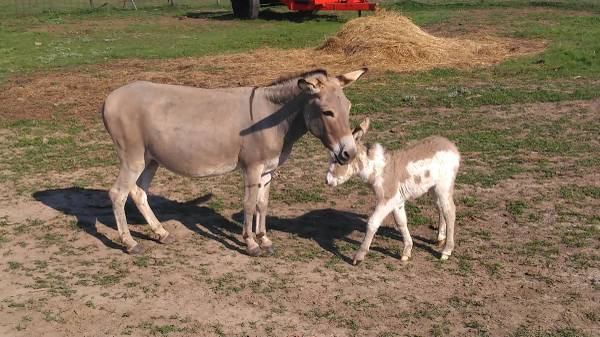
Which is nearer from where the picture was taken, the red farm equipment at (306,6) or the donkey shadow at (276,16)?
the red farm equipment at (306,6)

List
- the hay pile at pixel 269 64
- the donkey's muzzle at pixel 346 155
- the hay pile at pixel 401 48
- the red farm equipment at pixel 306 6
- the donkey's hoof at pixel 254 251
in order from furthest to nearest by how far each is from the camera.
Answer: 1. the red farm equipment at pixel 306 6
2. the hay pile at pixel 401 48
3. the hay pile at pixel 269 64
4. the donkey's hoof at pixel 254 251
5. the donkey's muzzle at pixel 346 155

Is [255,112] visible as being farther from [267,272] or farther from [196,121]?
[267,272]

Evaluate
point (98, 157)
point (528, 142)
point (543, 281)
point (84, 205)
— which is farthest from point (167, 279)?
point (528, 142)

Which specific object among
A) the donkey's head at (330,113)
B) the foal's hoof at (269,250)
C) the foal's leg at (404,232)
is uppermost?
the donkey's head at (330,113)

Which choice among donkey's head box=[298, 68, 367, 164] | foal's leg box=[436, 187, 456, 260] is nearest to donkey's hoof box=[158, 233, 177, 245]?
donkey's head box=[298, 68, 367, 164]

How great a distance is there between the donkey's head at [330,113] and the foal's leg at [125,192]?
6.79 ft

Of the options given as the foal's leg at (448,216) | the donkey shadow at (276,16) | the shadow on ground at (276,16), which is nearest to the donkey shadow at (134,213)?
the foal's leg at (448,216)

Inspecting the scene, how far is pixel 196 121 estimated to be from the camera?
747 centimetres

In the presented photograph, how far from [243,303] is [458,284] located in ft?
6.87

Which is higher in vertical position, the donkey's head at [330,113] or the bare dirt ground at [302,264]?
the donkey's head at [330,113]

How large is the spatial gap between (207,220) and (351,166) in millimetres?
2401

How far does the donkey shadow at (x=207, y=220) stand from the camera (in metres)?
8.01

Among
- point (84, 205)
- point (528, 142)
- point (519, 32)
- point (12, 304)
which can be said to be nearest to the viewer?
point (12, 304)

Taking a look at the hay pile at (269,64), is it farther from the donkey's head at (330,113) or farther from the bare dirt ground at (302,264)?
the donkey's head at (330,113)
